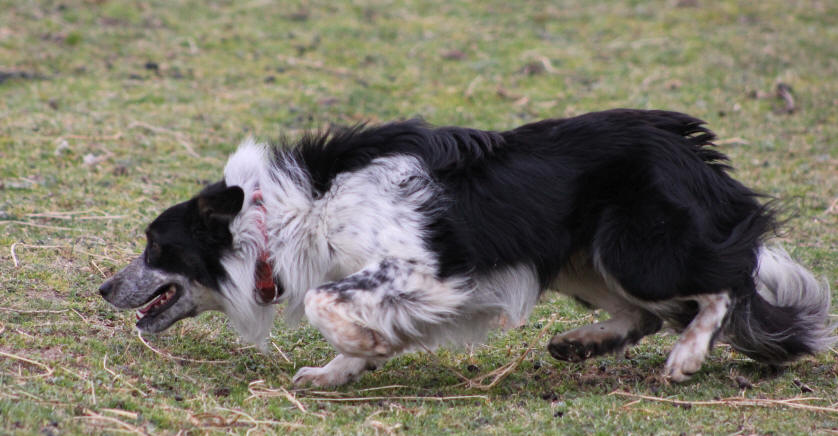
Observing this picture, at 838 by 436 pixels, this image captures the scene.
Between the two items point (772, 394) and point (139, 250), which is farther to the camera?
point (139, 250)

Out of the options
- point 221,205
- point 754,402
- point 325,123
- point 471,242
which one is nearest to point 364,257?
point 471,242

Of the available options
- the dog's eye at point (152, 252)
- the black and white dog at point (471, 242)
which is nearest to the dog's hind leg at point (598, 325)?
the black and white dog at point (471, 242)

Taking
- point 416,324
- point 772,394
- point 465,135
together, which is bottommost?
point 772,394

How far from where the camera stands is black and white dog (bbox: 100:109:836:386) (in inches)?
163

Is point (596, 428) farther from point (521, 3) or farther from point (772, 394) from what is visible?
point (521, 3)

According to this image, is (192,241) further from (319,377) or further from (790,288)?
(790,288)

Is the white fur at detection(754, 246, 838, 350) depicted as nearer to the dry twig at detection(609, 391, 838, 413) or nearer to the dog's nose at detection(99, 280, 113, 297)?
the dry twig at detection(609, 391, 838, 413)

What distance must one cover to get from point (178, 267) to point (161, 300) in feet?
0.69

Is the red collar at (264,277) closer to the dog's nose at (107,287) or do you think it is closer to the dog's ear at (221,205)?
Result: the dog's ear at (221,205)

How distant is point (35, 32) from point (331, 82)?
11.3 feet

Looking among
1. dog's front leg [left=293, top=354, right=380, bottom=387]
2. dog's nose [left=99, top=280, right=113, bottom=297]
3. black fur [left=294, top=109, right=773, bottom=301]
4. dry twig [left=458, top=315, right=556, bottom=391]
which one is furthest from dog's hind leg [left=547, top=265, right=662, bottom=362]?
dog's nose [left=99, top=280, right=113, bottom=297]

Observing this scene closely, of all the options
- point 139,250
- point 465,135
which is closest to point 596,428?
point 465,135

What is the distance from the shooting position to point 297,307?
14.8ft

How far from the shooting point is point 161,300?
4.49m
